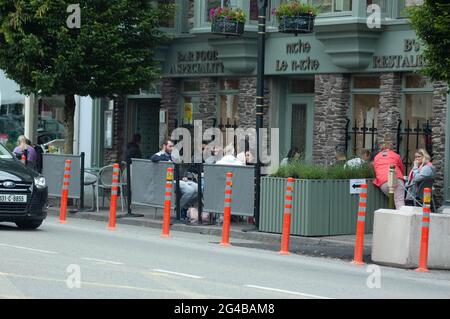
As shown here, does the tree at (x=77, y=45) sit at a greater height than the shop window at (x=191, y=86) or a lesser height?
greater

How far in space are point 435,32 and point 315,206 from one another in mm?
4332

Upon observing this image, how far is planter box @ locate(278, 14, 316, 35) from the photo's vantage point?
24.5 m

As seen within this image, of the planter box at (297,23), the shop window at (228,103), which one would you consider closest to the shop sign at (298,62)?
the planter box at (297,23)

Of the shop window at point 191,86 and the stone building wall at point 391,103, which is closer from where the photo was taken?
the stone building wall at point 391,103

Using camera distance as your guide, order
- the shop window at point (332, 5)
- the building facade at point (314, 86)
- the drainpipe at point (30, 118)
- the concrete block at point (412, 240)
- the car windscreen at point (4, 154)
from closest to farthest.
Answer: the concrete block at point (412, 240), the car windscreen at point (4, 154), the building facade at point (314, 86), the shop window at point (332, 5), the drainpipe at point (30, 118)

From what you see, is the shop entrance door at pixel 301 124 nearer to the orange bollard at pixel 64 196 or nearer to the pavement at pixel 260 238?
the pavement at pixel 260 238

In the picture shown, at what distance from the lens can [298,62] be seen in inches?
1051

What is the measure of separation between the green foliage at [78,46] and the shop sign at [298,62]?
2.99 metres

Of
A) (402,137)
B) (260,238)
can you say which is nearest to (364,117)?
(402,137)

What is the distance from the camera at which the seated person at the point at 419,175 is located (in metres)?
22.2

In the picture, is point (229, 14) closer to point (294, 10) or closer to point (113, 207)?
point (294, 10)

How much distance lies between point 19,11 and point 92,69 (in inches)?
79.9

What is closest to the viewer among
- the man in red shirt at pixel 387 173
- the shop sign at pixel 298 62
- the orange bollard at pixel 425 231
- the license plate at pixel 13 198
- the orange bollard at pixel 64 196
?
the orange bollard at pixel 425 231
